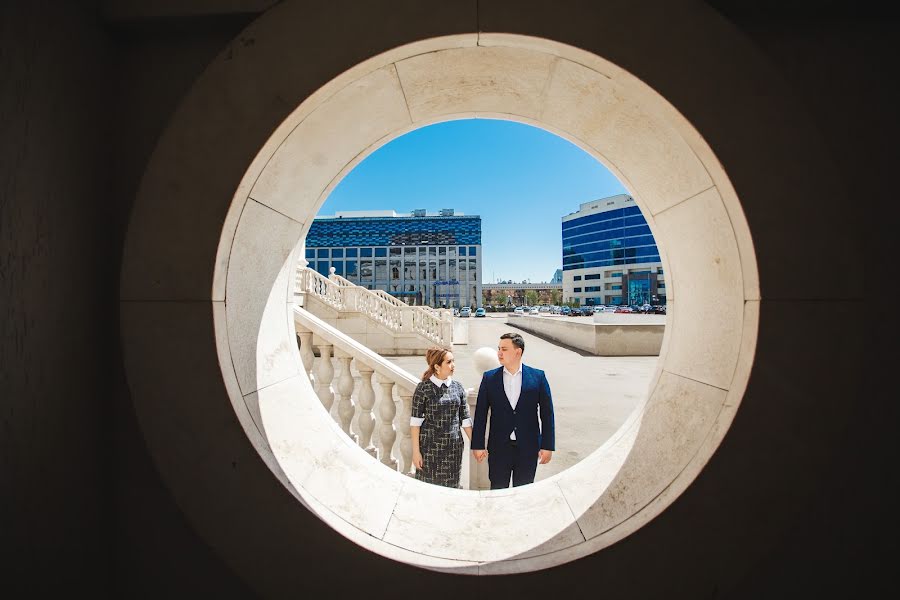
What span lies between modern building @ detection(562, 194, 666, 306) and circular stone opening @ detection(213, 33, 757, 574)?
8568cm

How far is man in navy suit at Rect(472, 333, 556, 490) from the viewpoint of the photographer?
128 inches

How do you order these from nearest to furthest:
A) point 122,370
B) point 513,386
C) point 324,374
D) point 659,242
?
point 122,370
point 659,242
point 513,386
point 324,374

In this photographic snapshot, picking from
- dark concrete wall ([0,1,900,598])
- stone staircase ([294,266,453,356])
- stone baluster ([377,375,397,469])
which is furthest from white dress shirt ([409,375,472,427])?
stone staircase ([294,266,453,356])

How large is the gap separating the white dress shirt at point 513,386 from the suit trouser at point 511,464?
1.24 feet

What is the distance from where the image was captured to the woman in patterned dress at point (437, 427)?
3.14 meters

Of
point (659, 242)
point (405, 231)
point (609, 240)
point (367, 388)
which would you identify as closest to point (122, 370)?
point (367, 388)

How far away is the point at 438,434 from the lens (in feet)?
10.3

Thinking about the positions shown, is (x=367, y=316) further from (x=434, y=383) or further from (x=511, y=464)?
(x=511, y=464)

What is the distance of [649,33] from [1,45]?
2698 mm

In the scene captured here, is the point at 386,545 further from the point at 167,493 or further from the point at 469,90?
the point at 469,90

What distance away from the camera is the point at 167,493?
1735 millimetres

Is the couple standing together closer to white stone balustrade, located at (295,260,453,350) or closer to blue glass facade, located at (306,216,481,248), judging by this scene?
white stone balustrade, located at (295,260,453,350)

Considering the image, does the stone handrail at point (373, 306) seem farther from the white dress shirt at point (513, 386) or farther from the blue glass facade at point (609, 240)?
the blue glass facade at point (609, 240)

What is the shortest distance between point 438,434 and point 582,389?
639cm
